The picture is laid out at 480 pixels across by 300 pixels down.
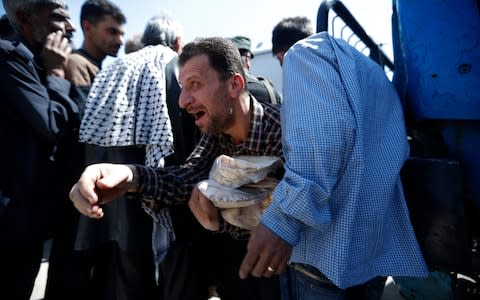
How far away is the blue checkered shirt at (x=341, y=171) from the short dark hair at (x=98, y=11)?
206 centimetres

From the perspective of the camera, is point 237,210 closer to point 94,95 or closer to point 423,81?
point 423,81

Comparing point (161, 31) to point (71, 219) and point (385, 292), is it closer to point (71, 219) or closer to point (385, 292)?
point (71, 219)

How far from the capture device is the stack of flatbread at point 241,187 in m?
1.18

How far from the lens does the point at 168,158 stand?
5.93ft

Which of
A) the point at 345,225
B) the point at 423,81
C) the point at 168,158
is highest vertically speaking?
the point at 423,81

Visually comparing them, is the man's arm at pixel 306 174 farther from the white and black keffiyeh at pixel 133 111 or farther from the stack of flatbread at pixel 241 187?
the white and black keffiyeh at pixel 133 111

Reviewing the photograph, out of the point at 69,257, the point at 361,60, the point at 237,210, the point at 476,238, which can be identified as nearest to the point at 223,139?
the point at 237,210

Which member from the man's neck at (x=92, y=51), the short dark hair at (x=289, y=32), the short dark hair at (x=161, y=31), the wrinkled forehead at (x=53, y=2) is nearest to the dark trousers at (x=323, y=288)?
the short dark hair at (x=161, y=31)

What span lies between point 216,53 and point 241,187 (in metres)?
0.61

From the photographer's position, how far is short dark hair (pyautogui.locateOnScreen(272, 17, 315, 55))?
2.38 meters

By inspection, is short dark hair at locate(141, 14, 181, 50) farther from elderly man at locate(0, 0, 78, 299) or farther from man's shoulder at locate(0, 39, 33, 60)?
man's shoulder at locate(0, 39, 33, 60)

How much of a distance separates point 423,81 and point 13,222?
6.47 feet

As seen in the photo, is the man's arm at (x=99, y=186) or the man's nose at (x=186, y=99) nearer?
the man's arm at (x=99, y=186)

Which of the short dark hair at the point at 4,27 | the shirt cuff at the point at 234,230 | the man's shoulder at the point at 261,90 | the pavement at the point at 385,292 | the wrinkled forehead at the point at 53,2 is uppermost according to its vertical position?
the wrinkled forehead at the point at 53,2
